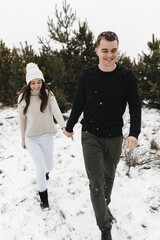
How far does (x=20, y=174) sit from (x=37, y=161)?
163 centimetres

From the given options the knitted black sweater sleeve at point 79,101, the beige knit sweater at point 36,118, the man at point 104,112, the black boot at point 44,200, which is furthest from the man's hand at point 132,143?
the black boot at point 44,200

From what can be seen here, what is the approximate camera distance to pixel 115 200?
9.91 feet

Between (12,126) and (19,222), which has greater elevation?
(12,126)

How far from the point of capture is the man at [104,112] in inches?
80.4

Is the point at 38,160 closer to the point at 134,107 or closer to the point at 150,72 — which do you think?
the point at 134,107

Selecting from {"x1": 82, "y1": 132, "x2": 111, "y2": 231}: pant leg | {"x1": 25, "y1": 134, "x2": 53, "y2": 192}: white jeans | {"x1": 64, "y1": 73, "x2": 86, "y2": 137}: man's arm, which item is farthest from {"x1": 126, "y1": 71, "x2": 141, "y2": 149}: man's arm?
{"x1": 25, "y1": 134, "x2": 53, "y2": 192}: white jeans

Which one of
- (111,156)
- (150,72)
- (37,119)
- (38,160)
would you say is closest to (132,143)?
(111,156)

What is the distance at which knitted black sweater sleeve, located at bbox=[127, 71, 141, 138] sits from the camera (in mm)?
2090

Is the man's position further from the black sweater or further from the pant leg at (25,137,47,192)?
the pant leg at (25,137,47,192)

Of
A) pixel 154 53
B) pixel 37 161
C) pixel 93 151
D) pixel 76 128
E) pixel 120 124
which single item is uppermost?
pixel 154 53

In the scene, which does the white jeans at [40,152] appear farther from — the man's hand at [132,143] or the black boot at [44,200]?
the man's hand at [132,143]

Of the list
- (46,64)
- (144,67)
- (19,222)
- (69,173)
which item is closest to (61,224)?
(19,222)

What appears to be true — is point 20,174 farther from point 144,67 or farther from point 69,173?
point 144,67

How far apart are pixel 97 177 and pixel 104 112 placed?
816 millimetres
